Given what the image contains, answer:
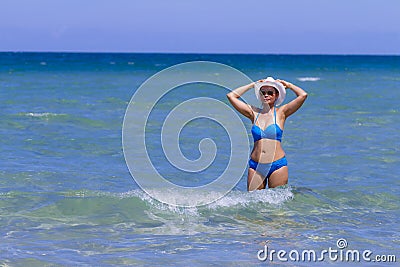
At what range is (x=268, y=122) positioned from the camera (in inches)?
343

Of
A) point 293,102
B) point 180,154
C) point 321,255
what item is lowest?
point 321,255

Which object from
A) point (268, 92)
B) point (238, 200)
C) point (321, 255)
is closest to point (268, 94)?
point (268, 92)

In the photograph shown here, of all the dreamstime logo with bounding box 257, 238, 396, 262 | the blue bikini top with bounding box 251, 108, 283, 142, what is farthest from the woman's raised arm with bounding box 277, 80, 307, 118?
the dreamstime logo with bounding box 257, 238, 396, 262

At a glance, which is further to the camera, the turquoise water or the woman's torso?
the woman's torso

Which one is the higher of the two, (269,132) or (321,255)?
(269,132)

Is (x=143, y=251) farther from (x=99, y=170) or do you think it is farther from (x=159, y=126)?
(x=159, y=126)

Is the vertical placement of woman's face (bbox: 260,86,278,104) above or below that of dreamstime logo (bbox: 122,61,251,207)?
above

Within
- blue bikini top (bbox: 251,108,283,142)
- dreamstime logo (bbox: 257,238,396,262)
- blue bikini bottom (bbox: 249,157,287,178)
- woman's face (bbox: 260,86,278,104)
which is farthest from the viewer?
blue bikini bottom (bbox: 249,157,287,178)

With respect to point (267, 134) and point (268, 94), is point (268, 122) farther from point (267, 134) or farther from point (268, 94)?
point (268, 94)

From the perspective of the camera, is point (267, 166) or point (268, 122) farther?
point (267, 166)

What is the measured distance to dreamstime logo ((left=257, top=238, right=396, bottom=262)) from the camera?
6.90m

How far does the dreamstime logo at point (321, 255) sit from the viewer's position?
690 centimetres

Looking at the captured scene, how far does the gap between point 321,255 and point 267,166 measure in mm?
2026

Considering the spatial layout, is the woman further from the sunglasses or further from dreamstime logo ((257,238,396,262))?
dreamstime logo ((257,238,396,262))
